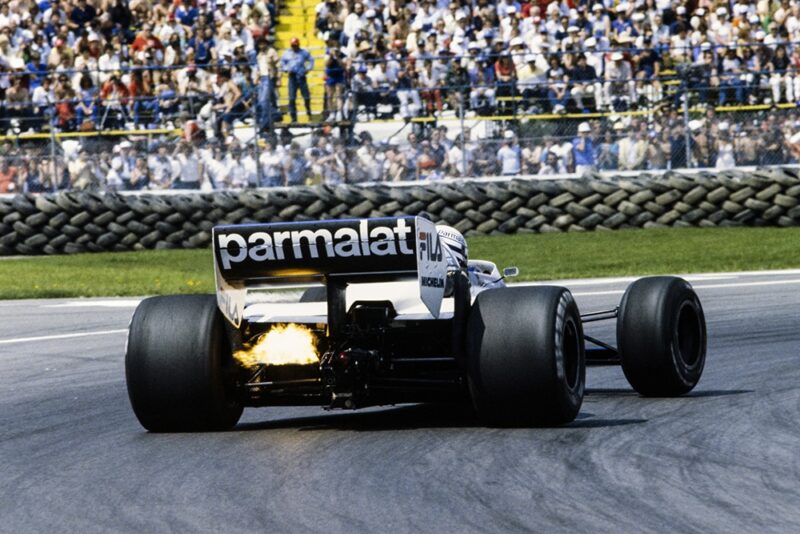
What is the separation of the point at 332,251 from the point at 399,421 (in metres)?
1.22

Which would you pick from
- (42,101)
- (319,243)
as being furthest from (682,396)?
(42,101)

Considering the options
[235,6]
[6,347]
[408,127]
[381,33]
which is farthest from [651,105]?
[6,347]

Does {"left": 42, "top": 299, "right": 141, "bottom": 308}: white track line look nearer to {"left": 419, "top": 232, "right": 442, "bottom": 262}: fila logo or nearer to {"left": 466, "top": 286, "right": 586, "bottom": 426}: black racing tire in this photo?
{"left": 419, "top": 232, "right": 442, "bottom": 262}: fila logo

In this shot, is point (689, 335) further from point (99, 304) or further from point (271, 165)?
point (271, 165)

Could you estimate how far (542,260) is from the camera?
1958 cm

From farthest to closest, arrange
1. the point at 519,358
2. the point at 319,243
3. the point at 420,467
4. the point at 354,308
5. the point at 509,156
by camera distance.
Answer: the point at 509,156, the point at 354,308, the point at 319,243, the point at 519,358, the point at 420,467

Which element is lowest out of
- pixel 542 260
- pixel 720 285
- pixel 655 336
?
pixel 542 260

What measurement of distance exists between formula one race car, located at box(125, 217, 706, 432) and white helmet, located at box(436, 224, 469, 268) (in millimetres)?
397

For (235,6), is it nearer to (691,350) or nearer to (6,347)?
(6,347)

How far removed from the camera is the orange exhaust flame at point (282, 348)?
753 centimetres

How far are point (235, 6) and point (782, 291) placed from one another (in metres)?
14.3

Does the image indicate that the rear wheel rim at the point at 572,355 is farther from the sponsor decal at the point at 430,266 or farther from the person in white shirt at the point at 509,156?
the person in white shirt at the point at 509,156

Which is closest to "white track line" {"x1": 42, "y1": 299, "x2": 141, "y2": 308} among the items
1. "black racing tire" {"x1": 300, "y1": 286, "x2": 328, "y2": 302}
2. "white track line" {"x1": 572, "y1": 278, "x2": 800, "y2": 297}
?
"white track line" {"x1": 572, "y1": 278, "x2": 800, "y2": 297}

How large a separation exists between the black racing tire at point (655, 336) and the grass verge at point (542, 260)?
944cm
